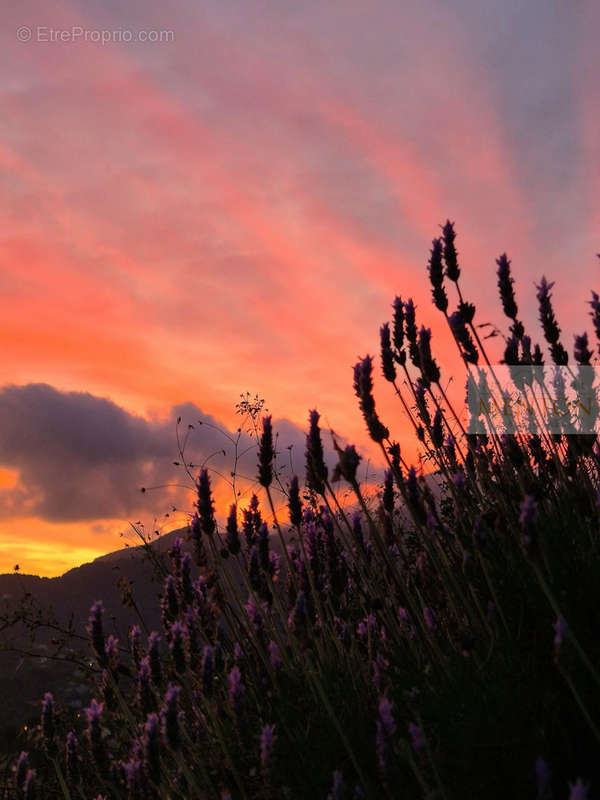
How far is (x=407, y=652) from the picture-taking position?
2533 mm

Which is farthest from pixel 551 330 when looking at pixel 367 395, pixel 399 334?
pixel 367 395

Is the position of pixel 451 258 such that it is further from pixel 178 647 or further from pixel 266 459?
pixel 178 647

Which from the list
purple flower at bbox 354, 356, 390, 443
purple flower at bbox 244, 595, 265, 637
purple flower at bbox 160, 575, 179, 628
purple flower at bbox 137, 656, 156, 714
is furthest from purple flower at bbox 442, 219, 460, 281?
purple flower at bbox 137, 656, 156, 714

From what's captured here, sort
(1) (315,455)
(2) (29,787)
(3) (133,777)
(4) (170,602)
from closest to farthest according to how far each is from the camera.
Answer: (1) (315,455) < (3) (133,777) < (2) (29,787) < (4) (170,602)

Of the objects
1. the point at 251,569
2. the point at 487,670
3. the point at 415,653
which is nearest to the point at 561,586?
the point at 487,670

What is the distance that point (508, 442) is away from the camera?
118 inches

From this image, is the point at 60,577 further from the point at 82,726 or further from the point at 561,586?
the point at 561,586

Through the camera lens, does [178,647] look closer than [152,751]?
No

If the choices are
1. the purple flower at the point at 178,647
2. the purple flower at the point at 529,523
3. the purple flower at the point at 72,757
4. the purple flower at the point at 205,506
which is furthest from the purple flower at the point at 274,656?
the purple flower at the point at 529,523

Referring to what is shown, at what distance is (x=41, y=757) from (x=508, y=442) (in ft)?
14.6

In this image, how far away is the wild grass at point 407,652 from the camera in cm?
190

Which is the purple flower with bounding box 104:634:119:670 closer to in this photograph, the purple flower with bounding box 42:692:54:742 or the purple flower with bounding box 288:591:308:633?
the purple flower with bounding box 42:692:54:742

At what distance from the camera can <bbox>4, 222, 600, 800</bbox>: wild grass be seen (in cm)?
190

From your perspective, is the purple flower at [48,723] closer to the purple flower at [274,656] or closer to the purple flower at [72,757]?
the purple flower at [72,757]
